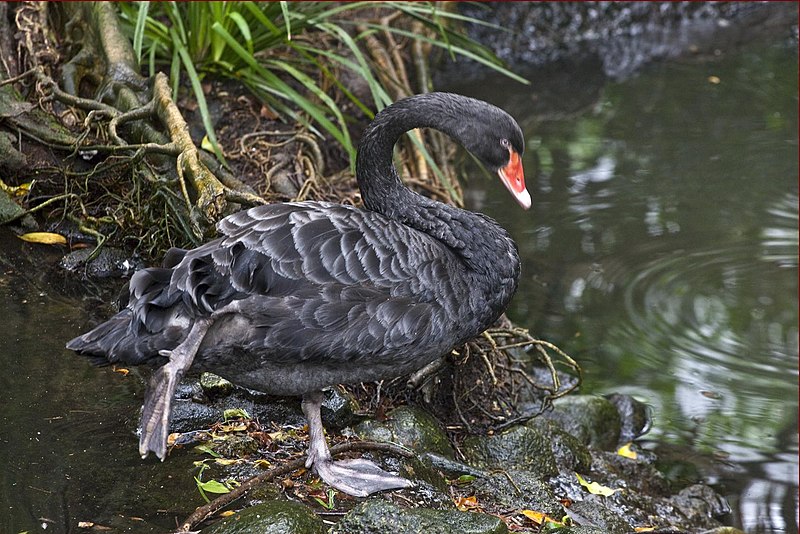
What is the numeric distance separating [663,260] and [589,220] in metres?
0.65

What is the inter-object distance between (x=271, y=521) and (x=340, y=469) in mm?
583

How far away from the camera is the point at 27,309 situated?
163 inches

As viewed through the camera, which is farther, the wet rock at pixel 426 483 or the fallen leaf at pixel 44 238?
the fallen leaf at pixel 44 238

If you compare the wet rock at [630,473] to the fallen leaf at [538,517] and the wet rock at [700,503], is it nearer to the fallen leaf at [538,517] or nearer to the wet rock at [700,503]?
the wet rock at [700,503]

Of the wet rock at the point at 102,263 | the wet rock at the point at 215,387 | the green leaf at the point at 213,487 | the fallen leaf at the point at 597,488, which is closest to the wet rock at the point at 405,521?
the green leaf at the point at 213,487

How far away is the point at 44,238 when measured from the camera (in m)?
4.70

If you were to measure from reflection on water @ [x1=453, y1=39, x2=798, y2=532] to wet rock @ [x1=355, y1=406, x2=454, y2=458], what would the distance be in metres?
1.51

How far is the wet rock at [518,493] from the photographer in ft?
11.8

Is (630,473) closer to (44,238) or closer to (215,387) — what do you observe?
(215,387)

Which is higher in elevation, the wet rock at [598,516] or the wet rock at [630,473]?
the wet rock at [598,516]

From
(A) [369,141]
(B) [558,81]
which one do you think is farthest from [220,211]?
(B) [558,81]

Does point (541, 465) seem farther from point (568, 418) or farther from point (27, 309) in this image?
point (27, 309)

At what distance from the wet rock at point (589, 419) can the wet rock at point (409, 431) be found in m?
0.95

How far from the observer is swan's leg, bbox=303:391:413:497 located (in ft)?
10.9
